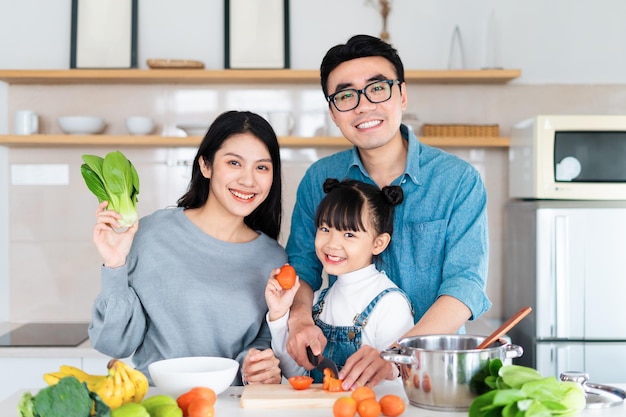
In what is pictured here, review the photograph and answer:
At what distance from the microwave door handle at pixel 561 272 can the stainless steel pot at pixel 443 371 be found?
1887 millimetres

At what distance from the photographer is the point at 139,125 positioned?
11.9ft

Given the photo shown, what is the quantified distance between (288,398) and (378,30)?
267 cm

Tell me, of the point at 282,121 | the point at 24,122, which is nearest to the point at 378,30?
the point at 282,121

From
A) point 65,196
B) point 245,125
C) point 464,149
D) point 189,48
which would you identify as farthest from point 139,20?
point 245,125

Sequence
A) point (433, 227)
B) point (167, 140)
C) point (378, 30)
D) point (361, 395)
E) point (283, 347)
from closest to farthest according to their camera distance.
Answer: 1. point (361, 395)
2. point (283, 347)
3. point (433, 227)
4. point (167, 140)
5. point (378, 30)

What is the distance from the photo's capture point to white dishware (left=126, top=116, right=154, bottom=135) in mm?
3627

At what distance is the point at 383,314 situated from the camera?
1.93m

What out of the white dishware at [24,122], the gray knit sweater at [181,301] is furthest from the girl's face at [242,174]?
the white dishware at [24,122]

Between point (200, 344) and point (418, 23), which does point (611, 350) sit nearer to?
point (418, 23)

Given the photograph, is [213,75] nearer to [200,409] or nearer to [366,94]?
[366,94]

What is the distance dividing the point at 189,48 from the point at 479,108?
1514 mm

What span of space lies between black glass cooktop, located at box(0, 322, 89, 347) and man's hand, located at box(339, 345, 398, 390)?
75.7 inches

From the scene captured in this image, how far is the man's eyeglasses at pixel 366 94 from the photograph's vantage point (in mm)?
1978

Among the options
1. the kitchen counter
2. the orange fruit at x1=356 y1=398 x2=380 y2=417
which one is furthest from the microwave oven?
the orange fruit at x1=356 y1=398 x2=380 y2=417
